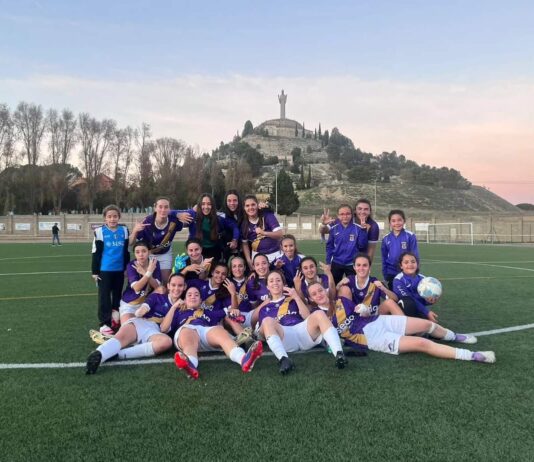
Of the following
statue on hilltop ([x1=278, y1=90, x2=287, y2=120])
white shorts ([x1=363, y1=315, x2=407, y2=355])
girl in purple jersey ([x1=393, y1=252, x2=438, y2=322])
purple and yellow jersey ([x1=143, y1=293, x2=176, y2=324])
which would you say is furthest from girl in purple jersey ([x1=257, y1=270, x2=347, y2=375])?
statue on hilltop ([x1=278, y1=90, x2=287, y2=120])

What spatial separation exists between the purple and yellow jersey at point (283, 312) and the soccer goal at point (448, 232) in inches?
1376

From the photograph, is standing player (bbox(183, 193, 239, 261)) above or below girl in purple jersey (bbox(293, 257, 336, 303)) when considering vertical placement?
above

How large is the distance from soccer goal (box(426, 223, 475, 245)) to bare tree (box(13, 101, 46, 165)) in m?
44.1

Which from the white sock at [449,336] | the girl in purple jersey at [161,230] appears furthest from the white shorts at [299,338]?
the girl in purple jersey at [161,230]

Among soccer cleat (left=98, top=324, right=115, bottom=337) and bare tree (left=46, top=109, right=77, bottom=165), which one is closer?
soccer cleat (left=98, top=324, right=115, bottom=337)

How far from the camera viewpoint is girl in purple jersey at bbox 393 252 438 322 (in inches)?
192

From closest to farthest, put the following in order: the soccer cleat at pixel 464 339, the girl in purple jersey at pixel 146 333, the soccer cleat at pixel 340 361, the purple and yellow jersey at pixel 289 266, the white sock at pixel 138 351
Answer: the soccer cleat at pixel 340 361 < the girl in purple jersey at pixel 146 333 < the white sock at pixel 138 351 < the soccer cleat at pixel 464 339 < the purple and yellow jersey at pixel 289 266

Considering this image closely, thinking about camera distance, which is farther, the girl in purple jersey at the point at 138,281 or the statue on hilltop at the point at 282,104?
the statue on hilltop at the point at 282,104

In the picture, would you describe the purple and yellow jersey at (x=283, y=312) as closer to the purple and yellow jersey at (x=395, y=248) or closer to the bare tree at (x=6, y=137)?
the purple and yellow jersey at (x=395, y=248)

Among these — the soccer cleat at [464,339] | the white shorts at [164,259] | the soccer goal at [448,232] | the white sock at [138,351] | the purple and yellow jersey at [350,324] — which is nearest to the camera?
the white sock at [138,351]

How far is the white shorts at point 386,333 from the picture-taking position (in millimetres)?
4398

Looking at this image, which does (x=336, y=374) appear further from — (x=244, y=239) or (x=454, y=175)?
(x=454, y=175)

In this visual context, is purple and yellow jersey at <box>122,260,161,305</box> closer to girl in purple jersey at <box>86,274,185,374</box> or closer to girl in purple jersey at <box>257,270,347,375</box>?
girl in purple jersey at <box>86,274,185,374</box>

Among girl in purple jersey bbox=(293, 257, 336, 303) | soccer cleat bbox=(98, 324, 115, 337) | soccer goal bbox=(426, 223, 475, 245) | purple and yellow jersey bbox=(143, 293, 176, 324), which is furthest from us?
soccer goal bbox=(426, 223, 475, 245)
